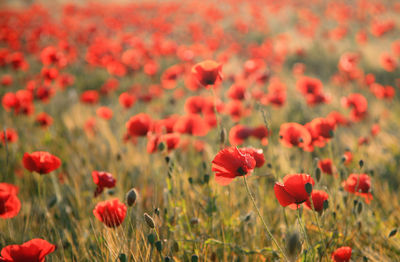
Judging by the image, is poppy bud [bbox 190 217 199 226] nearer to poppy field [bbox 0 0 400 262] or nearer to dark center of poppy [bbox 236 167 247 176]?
poppy field [bbox 0 0 400 262]

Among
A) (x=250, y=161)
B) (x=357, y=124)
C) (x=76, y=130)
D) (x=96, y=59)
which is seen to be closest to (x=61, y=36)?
(x=96, y=59)

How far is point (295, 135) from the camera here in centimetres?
133

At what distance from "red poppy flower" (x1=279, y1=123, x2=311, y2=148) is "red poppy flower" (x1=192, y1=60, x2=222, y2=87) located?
0.38 m

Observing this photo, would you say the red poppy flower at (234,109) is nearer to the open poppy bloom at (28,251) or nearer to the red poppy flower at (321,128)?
the red poppy flower at (321,128)

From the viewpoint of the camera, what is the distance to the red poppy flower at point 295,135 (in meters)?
1.27

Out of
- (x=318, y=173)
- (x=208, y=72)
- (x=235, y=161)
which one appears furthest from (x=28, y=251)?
(x=318, y=173)

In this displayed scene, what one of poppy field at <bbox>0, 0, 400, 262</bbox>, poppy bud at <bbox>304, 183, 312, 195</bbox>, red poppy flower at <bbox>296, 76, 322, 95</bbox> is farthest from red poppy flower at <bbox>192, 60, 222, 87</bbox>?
red poppy flower at <bbox>296, 76, 322, 95</bbox>

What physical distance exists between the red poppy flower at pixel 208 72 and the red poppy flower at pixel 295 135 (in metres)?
0.38

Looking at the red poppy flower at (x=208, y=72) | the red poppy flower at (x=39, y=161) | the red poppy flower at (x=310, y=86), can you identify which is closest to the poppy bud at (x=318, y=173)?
the red poppy flower at (x=208, y=72)

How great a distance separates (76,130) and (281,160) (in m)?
1.87

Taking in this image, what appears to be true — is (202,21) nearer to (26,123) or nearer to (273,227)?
(26,123)

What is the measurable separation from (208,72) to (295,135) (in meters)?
0.49

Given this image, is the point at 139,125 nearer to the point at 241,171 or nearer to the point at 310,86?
the point at 241,171

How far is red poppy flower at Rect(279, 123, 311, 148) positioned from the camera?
127 centimetres
